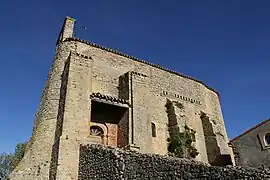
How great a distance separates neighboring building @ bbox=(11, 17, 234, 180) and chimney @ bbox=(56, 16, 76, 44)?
2.7 inches

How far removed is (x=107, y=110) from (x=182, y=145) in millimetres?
5385

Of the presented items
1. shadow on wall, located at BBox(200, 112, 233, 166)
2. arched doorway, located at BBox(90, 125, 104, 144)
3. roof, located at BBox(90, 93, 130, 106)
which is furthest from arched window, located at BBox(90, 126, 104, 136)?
shadow on wall, located at BBox(200, 112, 233, 166)

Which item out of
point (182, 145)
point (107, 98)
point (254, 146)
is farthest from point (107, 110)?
point (254, 146)

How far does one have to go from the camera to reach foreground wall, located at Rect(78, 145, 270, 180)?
5.74 metres

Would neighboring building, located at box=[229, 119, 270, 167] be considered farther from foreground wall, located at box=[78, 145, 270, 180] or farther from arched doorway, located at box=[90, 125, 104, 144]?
foreground wall, located at box=[78, 145, 270, 180]

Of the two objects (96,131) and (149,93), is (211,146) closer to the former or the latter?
(149,93)

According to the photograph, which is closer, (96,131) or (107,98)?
(107,98)

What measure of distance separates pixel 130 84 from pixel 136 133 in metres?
3.22

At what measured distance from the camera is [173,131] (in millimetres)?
17125

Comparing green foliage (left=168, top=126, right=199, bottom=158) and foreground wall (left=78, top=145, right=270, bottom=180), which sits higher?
green foliage (left=168, top=126, right=199, bottom=158)

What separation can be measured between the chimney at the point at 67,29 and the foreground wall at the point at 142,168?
351 inches

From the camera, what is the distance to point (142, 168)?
789 cm

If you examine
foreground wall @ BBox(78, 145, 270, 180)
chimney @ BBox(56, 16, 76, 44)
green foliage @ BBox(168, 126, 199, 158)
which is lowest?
foreground wall @ BBox(78, 145, 270, 180)

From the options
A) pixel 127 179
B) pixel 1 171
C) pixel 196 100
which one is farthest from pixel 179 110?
pixel 1 171
